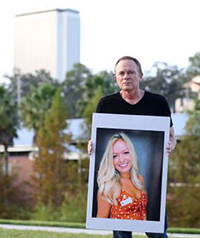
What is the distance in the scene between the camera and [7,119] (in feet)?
135

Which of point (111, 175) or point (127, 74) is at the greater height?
point (127, 74)

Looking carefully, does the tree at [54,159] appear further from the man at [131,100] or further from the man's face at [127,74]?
the man's face at [127,74]

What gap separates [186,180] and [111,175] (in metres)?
26.2

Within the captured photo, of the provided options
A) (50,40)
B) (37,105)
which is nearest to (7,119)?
(37,105)

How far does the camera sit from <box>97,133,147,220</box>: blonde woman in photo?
5598mm

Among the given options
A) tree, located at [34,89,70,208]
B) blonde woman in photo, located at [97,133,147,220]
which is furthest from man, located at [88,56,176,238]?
tree, located at [34,89,70,208]

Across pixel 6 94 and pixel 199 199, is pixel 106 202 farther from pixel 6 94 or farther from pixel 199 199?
pixel 6 94

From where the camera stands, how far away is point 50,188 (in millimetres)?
33094

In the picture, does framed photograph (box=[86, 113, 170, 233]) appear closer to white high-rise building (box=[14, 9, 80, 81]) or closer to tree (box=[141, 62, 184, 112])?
tree (box=[141, 62, 184, 112])

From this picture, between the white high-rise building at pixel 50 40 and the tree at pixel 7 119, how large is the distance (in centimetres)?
12131

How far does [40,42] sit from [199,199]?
518ft

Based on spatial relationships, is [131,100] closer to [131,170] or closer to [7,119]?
[131,170]

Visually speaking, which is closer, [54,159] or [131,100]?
[131,100]

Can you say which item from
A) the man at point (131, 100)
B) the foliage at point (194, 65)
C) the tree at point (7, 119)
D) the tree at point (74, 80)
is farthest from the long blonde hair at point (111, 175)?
the tree at point (74, 80)
